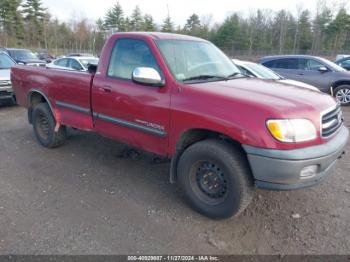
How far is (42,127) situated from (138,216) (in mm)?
3204

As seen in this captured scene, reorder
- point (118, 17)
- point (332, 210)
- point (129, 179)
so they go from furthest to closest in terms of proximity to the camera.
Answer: point (118, 17), point (129, 179), point (332, 210)

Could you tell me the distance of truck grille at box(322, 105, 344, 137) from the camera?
2982 mm

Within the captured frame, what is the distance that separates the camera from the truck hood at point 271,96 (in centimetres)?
282

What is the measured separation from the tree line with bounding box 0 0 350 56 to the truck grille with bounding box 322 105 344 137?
1942 inches

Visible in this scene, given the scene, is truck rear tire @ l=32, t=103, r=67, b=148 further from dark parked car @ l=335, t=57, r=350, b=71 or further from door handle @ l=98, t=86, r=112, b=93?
dark parked car @ l=335, t=57, r=350, b=71

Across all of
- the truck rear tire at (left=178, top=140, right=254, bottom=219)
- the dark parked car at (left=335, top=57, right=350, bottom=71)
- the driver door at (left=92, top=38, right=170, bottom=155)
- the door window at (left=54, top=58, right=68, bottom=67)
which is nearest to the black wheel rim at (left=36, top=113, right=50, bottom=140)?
the driver door at (left=92, top=38, right=170, bottom=155)

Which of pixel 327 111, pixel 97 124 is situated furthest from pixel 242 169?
pixel 97 124

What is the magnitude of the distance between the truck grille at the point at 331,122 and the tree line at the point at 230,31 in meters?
49.3

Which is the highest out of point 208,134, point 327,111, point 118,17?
point 118,17

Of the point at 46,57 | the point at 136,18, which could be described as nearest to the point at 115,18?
the point at 136,18

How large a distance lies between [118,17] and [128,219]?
225ft

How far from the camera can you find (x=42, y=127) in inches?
222

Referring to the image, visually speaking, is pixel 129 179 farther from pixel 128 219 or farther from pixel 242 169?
pixel 242 169

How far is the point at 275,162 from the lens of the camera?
2723 mm
